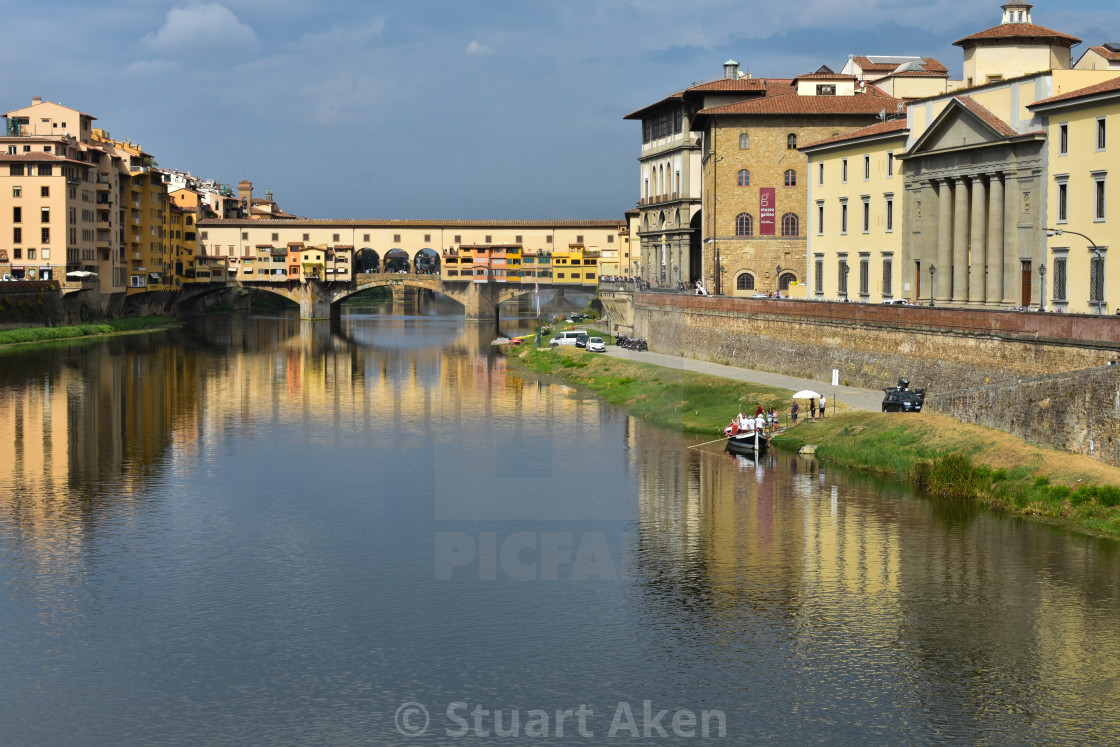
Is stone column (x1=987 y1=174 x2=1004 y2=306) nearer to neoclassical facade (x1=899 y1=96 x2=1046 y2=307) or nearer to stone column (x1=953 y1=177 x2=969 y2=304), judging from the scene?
neoclassical facade (x1=899 y1=96 x2=1046 y2=307)

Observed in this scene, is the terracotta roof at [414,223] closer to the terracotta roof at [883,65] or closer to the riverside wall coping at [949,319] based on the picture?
the terracotta roof at [883,65]

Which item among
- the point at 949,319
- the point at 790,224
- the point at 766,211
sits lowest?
the point at 949,319

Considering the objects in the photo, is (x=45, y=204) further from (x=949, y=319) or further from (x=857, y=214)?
(x=949, y=319)

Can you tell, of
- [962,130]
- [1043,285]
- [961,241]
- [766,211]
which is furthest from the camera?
[766,211]

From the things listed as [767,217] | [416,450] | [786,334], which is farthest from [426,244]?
[416,450]

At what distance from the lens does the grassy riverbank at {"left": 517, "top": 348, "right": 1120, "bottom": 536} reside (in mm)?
37438

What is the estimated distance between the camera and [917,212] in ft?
216

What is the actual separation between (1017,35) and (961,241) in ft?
54.0

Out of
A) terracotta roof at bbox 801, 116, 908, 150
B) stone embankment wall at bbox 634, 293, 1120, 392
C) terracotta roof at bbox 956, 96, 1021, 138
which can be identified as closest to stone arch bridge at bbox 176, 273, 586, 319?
stone embankment wall at bbox 634, 293, 1120, 392

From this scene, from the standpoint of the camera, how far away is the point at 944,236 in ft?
209

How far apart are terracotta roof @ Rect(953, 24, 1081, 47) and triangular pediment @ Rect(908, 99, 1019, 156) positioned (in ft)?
37.3

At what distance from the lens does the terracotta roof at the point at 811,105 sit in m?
85.5

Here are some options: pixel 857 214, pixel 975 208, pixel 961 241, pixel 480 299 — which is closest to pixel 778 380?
pixel 961 241

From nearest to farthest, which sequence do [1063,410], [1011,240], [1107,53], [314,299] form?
[1063,410]
[1011,240]
[1107,53]
[314,299]
